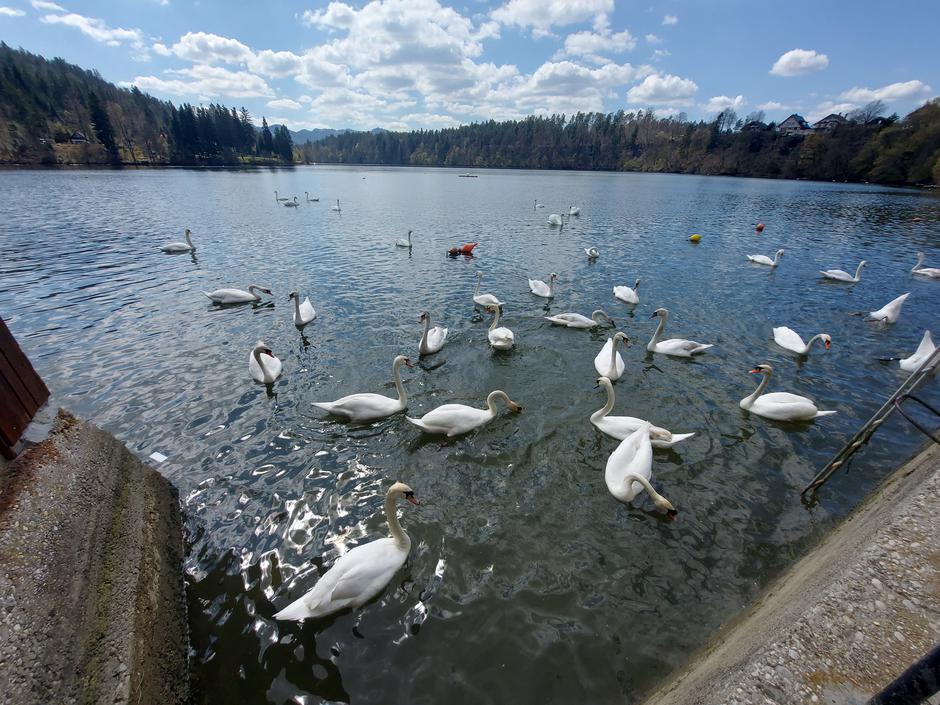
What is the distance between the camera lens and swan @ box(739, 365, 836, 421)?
25.8 feet

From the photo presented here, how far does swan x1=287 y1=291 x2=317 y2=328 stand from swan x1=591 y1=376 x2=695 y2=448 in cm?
927

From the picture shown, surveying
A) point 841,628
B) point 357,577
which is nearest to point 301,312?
point 357,577

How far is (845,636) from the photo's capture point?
304cm

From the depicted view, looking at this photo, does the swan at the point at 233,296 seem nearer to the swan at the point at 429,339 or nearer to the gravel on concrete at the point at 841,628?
the swan at the point at 429,339

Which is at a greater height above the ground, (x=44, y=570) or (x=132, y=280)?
(x=44, y=570)

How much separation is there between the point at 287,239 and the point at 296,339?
16553mm

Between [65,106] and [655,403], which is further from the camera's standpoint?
[65,106]

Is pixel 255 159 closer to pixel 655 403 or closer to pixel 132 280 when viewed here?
pixel 132 280

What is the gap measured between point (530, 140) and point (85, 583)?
197m

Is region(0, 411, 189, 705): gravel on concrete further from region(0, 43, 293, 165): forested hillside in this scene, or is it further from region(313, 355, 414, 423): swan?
region(0, 43, 293, 165): forested hillside

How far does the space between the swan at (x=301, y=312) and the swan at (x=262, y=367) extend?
3013 mm

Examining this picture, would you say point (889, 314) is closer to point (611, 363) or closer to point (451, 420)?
point (611, 363)

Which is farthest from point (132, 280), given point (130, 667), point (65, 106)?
point (65, 106)

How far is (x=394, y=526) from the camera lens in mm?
4984
